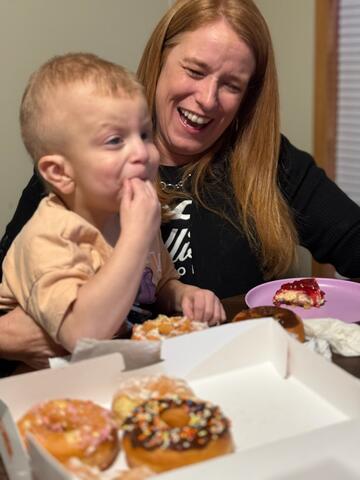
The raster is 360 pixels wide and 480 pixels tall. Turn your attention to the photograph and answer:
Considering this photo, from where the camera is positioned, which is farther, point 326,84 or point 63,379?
point 326,84

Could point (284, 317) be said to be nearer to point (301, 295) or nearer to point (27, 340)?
point (301, 295)

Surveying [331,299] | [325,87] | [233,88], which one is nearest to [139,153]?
[331,299]

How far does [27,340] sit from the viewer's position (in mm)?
1231

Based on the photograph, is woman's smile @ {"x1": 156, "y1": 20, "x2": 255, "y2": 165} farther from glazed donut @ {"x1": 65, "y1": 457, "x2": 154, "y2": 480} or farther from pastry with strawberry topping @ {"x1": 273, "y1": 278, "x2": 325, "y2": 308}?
glazed donut @ {"x1": 65, "y1": 457, "x2": 154, "y2": 480}

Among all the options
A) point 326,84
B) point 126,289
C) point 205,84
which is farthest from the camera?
point 326,84

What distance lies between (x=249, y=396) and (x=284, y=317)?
220mm

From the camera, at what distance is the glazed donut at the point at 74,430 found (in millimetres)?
801

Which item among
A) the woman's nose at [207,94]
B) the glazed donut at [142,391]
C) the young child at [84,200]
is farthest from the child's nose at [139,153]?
the woman's nose at [207,94]

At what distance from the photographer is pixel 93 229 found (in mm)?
1192

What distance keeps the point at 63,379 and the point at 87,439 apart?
0.11m

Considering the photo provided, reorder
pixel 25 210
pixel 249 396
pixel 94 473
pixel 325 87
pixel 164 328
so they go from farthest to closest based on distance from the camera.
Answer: pixel 325 87, pixel 25 210, pixel 164 328, pixel 249 396, pixel 94 473

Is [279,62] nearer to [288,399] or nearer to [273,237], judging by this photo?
[273,237]

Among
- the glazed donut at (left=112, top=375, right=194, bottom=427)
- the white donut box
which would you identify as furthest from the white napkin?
the glazed donut at (left=112, top=375, right=194, bottom=427)

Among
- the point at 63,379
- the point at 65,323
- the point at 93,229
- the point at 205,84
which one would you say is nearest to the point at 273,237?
the point at 205,84
